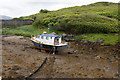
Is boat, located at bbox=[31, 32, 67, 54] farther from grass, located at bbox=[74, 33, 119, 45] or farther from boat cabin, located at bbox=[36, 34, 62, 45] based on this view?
grass, located at bbox=[74, 33, 119, 45]

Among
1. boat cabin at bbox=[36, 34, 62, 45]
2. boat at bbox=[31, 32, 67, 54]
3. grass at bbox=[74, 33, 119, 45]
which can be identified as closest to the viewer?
boat at bbox=[31, 32, 67, 54]

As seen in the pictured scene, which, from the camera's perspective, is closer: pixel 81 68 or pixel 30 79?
pixel 30 79

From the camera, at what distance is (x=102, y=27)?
29.1 metres

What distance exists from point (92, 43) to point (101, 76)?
13294 mm

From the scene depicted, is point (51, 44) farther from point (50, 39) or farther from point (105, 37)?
point (105, 37)

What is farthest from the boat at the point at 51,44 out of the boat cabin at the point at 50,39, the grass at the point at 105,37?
the grass at the point at 105,37

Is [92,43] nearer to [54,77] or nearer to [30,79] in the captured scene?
[54,77]

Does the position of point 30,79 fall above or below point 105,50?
below

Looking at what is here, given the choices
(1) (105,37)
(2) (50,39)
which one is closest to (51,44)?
(2) (50,39)

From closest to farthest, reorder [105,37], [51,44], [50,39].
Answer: [51,44] < [50,39] < [105,37]

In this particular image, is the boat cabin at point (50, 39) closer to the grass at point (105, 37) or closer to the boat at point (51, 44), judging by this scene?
the boat at point (51, 44)

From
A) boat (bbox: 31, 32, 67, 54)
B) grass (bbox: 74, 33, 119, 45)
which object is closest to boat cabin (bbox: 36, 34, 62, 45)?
boat (bbox: 31, 32, 67, 54)

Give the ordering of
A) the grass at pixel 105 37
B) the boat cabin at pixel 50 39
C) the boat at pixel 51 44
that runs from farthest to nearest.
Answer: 1. the grass at pixel 105 37
2. the boat cabin at pixel 50 39
3. the boat at pixel 51 44

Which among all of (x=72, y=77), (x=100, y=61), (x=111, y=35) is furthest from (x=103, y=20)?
(x=72, y=77)
